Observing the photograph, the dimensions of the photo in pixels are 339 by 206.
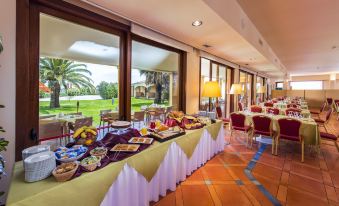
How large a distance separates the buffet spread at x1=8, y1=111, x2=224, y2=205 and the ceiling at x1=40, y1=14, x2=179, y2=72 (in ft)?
4.40

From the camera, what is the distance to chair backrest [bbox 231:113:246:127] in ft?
13.5

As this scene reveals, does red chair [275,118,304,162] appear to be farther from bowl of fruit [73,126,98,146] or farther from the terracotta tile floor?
Result: bowl of fruit [73,126,98,146]

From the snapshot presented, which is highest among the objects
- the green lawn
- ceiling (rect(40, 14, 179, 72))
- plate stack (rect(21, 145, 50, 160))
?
ceiling (rect(40, 14, 179, 72))

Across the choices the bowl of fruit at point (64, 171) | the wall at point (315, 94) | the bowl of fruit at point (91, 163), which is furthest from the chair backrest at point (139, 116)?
the wall at point (315, 94)

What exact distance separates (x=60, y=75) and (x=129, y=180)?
1848 millimetres

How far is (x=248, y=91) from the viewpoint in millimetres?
10195

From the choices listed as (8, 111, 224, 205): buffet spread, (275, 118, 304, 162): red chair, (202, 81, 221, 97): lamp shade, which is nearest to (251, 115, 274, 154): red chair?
(275, 118, 304, 162): red chair

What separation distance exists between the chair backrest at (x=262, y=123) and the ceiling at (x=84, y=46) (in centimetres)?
257

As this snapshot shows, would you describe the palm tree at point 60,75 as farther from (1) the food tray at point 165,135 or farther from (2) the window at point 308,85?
(2) the window at point 308,85

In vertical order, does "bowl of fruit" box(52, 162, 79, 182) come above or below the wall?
below

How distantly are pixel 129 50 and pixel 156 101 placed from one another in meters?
1.87

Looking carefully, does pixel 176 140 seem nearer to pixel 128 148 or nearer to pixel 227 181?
pixel 128 148

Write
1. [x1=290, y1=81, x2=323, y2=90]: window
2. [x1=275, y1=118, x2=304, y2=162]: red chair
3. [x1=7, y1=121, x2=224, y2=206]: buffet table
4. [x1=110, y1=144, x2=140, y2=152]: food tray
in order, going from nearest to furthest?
[x1=7, y1=121, x2=224, y2=206]: buffet table < [x1=110, y1=144, x2=140, y2=152]: food tray < [x1=275, y1=118, x2=304, y2=162]: red chair < [x1=290, y1=81, x2=323, y2=90]: window

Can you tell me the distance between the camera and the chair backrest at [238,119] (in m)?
4.10
